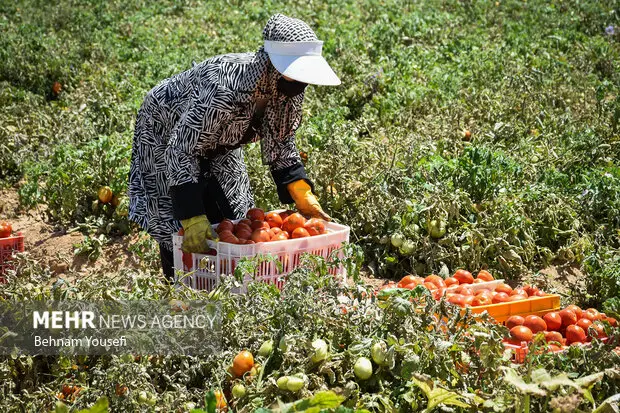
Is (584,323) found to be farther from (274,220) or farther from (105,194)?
(105,194)

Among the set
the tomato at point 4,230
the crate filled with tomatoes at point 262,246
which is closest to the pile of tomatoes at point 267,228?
the crate filled with tomatoes at point 262,246

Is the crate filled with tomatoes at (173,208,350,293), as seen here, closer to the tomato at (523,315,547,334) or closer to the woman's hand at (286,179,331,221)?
the woman's hand at (286,179,331,221)

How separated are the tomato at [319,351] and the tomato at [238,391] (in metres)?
0.25

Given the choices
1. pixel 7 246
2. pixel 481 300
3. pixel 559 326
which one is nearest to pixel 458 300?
pixel 481 300

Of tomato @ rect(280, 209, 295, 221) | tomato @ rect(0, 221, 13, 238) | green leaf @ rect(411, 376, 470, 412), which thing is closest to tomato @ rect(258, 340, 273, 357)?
green leaf @ rect(411, 376, 470, 412)

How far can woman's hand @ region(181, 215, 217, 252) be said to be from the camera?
3869 mm

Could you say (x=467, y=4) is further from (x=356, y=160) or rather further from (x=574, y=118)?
(x=356, y=160)

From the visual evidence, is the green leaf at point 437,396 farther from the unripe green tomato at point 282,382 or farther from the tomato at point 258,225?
the tomato at point 258,225

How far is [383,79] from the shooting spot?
26.4 ft

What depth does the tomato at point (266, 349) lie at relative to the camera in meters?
3.09

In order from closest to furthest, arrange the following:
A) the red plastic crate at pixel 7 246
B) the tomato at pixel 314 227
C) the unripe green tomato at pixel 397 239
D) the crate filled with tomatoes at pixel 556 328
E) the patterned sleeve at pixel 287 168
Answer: the crate filled with tomatoes at pixel 556 328 < the tomato at pixel 314 227 < the patterned sleeve at pixel 287 168 < the red plastic crate at pixel 7 246 < the unripe green tomato at pixel 397 239

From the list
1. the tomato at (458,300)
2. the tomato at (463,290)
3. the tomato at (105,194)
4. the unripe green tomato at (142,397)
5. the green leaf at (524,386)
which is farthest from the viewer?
the tomato at (105,194)

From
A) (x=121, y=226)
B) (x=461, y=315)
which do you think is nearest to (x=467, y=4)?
(x=121, y=226)

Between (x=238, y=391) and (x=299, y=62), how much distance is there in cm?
144
